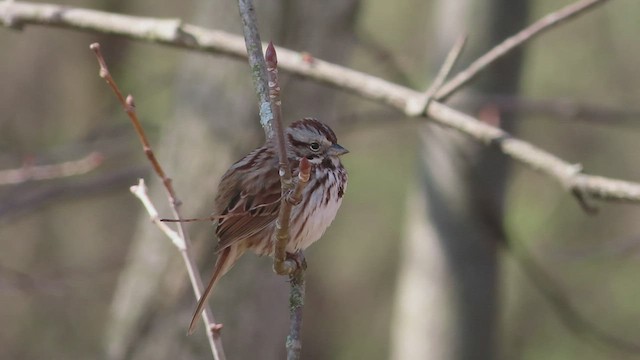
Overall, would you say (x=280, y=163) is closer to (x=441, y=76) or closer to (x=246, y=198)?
(x=246, y=198)

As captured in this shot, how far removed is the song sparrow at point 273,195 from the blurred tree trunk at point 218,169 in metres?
1.59

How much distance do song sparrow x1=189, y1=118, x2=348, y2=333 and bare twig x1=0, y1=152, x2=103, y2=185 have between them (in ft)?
5.64

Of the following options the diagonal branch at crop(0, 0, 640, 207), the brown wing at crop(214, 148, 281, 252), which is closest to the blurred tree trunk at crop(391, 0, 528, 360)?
the diagonal branch at crop(0, 0, 640, 207)

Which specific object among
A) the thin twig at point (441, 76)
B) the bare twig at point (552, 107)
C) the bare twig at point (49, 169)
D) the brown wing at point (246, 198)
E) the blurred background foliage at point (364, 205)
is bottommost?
the brown wing at point (246, 198)

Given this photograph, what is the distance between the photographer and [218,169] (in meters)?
5.05

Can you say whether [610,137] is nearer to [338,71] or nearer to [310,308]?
[310,308]

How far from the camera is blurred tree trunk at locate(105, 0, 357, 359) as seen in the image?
197 inches

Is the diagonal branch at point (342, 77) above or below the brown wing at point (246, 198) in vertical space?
above

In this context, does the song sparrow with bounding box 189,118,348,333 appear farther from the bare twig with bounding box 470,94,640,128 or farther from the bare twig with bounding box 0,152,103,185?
the bare twig with bounding box 470,94,640,128

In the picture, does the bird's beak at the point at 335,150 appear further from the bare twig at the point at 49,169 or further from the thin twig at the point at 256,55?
the bare twig at the point at 49,169

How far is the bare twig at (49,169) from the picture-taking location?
488 centimetres

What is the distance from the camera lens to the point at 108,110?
962 cm

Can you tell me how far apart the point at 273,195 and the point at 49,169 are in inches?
94.3

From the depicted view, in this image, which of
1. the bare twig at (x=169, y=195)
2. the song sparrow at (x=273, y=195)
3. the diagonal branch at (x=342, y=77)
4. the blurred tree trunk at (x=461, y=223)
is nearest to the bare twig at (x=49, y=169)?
the diagonal branch at (x=342, y=77)
